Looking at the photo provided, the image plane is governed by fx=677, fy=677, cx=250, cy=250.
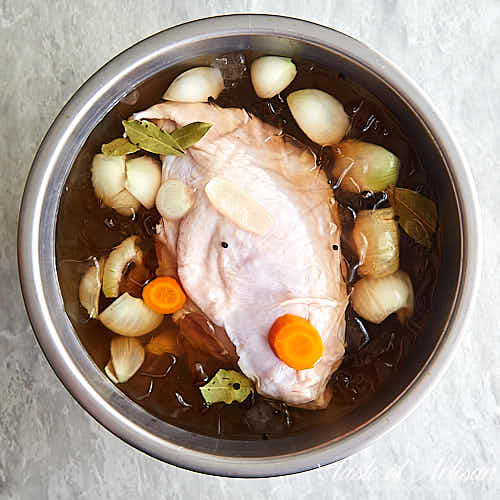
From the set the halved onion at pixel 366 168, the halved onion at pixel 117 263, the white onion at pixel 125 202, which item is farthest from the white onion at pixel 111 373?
the halved onion at pixel 366 168

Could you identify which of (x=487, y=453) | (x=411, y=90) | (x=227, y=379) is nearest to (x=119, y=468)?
(x=227, y=379)

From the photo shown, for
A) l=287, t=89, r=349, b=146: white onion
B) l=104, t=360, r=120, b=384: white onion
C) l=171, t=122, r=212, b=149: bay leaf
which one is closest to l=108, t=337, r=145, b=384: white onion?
l=104, t=360, r=120, b=384: white onion

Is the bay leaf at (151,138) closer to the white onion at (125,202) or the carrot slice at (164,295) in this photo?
the white onion at (125,202)

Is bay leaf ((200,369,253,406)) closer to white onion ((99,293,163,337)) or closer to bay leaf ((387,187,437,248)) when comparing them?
white onion ((99,293,163,337))

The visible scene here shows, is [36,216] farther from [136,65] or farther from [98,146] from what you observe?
[136,65]

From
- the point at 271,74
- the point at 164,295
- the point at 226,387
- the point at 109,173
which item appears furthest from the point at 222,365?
the point at 271,74
